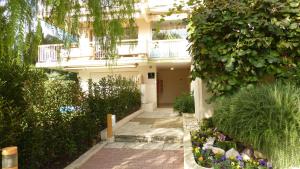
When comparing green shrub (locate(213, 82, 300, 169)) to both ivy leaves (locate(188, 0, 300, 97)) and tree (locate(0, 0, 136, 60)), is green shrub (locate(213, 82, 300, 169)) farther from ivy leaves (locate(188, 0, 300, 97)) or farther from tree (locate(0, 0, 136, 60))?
tree (locate(0, 0, 136, 60))

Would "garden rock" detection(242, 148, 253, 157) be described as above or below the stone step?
above

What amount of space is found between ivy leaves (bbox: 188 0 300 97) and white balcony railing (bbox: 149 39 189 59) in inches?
455

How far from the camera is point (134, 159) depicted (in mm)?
6578

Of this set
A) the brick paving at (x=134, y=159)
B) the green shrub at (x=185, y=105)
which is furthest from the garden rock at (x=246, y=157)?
the green shrub at (x=185, y=105)

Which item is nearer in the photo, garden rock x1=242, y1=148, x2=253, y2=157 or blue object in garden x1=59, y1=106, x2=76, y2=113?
garden rock x1=242, y1=148, x2=253, y2=157

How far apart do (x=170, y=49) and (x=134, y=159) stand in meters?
11.8

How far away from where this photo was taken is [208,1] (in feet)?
20.4

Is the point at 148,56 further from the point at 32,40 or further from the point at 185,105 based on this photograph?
the point at 32,40

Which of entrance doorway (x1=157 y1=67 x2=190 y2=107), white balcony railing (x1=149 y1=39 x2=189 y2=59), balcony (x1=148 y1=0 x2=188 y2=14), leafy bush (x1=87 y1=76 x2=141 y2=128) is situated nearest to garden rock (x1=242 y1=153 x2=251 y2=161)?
leafy bush (x1=87 y1=76 x2=141 y2=128)

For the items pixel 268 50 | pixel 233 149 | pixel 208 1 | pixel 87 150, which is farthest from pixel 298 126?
pixel 87 150

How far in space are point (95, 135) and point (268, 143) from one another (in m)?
5.37

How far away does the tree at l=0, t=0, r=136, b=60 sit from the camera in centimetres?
183

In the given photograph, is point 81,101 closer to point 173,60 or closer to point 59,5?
point 59,5

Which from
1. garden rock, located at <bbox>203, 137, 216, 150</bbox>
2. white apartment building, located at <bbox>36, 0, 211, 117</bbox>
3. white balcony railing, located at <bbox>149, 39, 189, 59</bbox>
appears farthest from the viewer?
white balcony railing, located at <bbox>149, 39, 189, 59</bbox>
